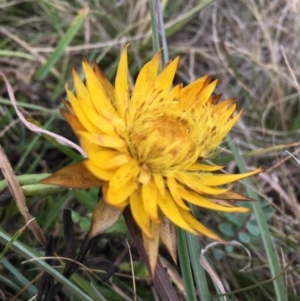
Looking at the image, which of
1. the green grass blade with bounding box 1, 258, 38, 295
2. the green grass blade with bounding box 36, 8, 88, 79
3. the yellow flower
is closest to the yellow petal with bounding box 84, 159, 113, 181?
the yellow flower

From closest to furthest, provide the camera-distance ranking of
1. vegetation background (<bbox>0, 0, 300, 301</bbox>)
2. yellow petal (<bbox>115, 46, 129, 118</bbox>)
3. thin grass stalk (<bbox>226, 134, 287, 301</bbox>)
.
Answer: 1. yellow petal (<bbox>115, 46, 129, 118</bbox>)
2. thin grass stalk (<bbox>226, 134, 287, 301</bbox>)
3. vegetation background (<bbox>0, 0, 300, 301</bbox>)

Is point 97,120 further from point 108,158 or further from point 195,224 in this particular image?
point 195,224

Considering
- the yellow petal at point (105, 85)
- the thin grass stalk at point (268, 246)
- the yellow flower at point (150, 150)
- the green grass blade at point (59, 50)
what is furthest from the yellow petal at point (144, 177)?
the green grass blade at point (59, 50)

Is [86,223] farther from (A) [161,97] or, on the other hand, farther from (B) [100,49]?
(B) [100,49]

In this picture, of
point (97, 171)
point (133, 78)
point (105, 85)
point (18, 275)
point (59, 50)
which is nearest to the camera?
point (97, 171)

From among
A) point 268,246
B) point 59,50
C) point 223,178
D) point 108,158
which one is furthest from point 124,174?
point 59,50

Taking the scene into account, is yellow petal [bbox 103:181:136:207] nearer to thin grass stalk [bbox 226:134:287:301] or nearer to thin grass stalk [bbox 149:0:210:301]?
thin grass stalk [bbox 149:0:210:301]

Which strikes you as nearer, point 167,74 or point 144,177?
point 144,177
